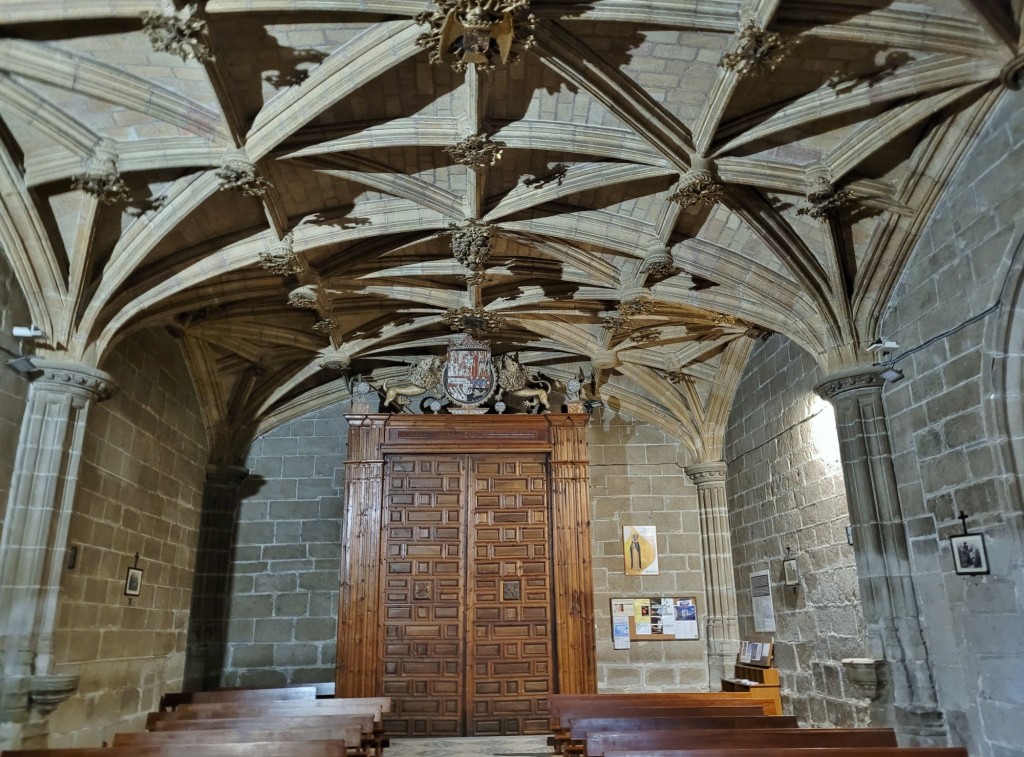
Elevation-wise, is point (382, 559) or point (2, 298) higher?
point (2, 298)

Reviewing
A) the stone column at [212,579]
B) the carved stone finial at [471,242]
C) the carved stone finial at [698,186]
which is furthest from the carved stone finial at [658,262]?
the stone column at [212,579]

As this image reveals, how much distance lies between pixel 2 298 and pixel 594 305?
6111 mm

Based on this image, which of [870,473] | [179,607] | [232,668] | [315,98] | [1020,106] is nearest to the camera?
[1020,106]

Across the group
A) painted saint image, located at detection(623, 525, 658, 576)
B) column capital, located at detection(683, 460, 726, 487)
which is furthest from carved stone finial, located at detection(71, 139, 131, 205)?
column capital, located at detection(683, 460, 726, 487)

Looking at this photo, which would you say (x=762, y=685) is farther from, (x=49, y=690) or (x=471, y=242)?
(x=49, y=690)

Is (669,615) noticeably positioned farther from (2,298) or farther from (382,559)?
(2,298)

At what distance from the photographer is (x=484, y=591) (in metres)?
9.84

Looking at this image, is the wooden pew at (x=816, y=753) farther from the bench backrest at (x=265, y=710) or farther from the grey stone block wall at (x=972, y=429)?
the bench backrest at (x=265, y=710)

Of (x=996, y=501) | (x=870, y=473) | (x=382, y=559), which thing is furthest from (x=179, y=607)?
(x=996, y=501)

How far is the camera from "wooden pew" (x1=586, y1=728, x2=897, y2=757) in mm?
5320

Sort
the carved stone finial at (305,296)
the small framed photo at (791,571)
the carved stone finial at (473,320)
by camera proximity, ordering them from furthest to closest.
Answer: the carved stone finial at (473,320), the small framed photo at (791,571), the carved stone finial at (305,296)

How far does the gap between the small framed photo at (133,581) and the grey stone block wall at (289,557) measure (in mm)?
2536

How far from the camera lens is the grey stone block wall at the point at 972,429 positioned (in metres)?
5.32

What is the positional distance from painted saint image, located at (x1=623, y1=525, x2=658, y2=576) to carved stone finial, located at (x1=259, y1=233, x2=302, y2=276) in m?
6.14
